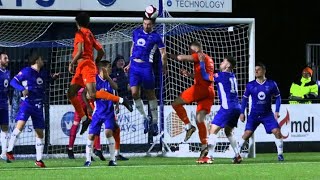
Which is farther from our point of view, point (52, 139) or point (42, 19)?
point (52, 139)

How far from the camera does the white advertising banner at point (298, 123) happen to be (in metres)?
25.2

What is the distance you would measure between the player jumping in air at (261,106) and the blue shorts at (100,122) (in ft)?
9.14

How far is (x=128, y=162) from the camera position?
20.9 metres

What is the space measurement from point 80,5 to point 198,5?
282 cm

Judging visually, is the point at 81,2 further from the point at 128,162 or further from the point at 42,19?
the point at 128,162

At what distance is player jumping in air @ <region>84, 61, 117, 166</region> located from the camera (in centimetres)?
1908

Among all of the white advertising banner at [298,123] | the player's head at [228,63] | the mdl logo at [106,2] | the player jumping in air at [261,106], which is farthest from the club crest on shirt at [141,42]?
the mdl logo at [106,2]

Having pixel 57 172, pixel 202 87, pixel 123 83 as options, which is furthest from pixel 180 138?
pixel 57 172

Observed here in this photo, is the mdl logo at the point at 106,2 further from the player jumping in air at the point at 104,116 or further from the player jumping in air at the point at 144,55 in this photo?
the player jumping in air at the point at 144,55

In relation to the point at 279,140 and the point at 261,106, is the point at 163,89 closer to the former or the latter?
the point at 261,106

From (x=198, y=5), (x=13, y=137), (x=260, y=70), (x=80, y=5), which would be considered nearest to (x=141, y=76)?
(x=260, y=70)

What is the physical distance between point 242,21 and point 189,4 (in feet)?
14.3

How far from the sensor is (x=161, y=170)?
1772cm

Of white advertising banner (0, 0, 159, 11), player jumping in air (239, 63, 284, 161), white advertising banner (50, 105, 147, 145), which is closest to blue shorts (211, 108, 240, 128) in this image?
player jumping in air (239, 63, 284, 161)
